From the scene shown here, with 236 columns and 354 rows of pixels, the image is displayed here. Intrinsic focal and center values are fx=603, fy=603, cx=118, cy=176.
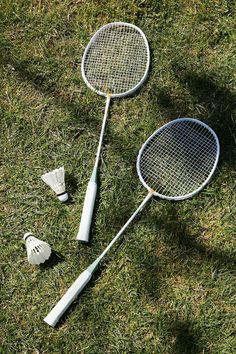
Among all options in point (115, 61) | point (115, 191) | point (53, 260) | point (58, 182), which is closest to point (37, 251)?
point (53, 260)

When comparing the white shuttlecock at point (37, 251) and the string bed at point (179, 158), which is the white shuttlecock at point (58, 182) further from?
the string bed at point (179, 158)

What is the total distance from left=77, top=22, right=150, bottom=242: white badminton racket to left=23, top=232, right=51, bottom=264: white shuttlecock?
662mm

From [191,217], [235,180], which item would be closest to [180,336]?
[191,217]

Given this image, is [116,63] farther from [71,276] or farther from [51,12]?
[71,276]

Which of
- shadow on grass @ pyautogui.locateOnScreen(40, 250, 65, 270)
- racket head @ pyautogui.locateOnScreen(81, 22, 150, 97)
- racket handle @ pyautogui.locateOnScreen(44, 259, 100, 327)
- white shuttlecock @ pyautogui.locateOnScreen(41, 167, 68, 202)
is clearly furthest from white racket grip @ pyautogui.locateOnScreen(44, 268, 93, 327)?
racket head @ pyautogui.locateOnScreen(81, 22, 150, 97)

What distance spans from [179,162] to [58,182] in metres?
0.74

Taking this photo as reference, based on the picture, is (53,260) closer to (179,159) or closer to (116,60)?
(179,159)

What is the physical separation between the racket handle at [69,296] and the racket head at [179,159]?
61 centimetres

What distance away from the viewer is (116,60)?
382cm

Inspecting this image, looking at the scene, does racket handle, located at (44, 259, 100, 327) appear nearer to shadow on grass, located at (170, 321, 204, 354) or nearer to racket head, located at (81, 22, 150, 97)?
shadow on grass, located at (170, 321, 204, 354)

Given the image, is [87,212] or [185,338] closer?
[185,338]

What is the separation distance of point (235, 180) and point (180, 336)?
96 cm

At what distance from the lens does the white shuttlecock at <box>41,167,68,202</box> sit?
3.64m

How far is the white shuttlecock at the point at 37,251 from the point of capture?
138 inches
